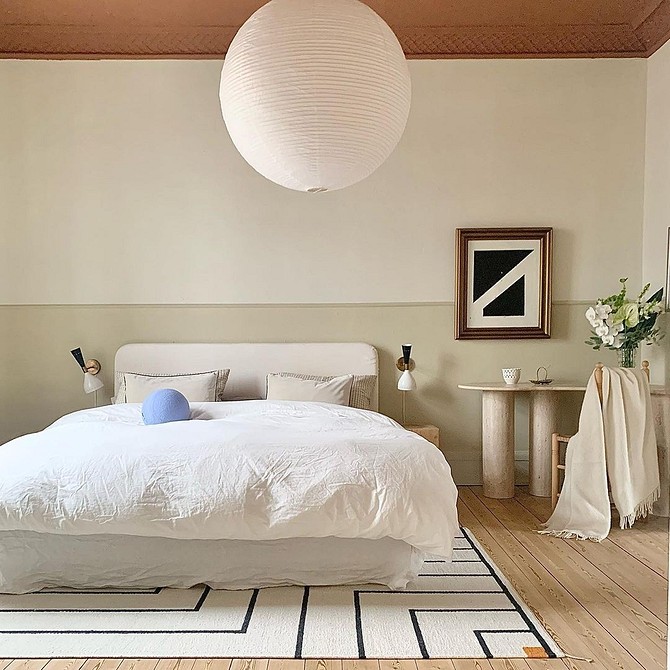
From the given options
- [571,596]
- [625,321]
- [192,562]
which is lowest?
[571,596]

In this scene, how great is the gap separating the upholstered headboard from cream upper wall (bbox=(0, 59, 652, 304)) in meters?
0.35

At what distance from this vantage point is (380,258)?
5559 millimetres

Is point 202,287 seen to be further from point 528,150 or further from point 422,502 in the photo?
point 422,502

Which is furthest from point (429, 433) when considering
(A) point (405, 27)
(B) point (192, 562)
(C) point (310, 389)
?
(A) point (405, 27)

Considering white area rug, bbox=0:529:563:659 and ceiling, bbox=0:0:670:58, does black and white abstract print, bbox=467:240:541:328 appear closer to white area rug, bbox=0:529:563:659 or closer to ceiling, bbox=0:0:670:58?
ceiling, bbox=0:0:670:58

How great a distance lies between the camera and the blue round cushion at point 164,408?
13.6 feet

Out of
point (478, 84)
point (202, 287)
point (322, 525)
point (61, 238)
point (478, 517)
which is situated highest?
point (478, 84)

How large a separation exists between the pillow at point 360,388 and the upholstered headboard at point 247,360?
0.38 feet

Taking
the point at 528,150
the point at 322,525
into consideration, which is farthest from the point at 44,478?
the point at 528,150

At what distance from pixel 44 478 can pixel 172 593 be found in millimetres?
710

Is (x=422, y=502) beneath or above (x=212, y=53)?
beneath

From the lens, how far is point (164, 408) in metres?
4.16

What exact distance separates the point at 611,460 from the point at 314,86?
267cm

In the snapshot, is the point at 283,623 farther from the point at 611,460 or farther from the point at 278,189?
the point at 278,189
